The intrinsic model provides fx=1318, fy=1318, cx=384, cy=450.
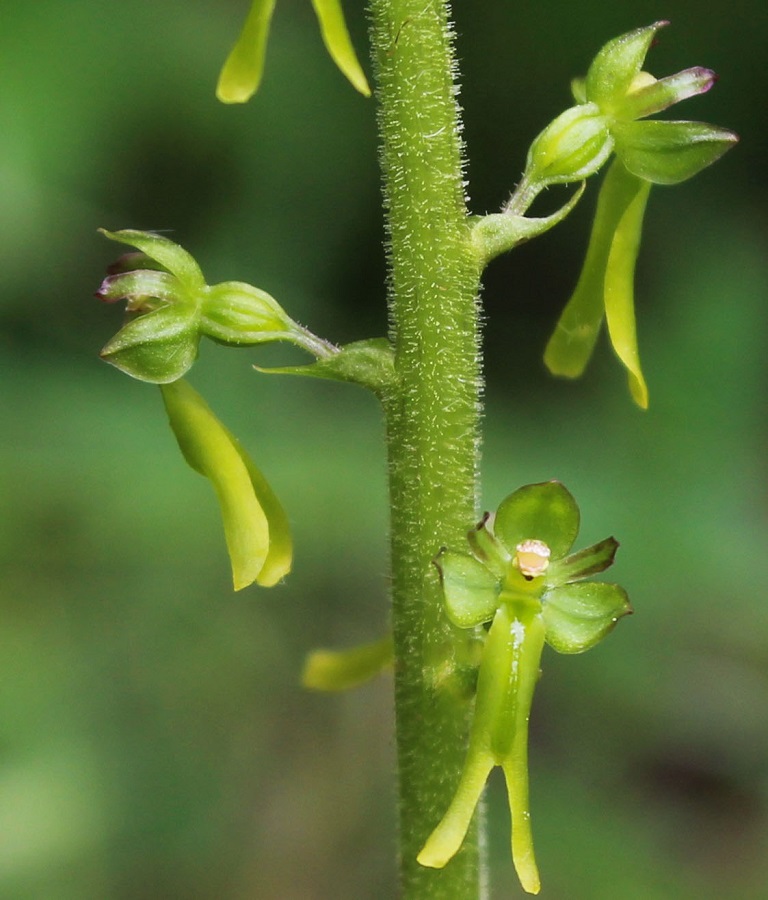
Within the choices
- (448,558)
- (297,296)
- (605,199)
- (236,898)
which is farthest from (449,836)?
(297,296)

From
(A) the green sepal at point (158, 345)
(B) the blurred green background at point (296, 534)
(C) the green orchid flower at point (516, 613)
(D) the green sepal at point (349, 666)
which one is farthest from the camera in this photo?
(B) the blurred green background at point (296, 534)

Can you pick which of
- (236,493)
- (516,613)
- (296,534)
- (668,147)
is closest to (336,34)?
(668,147)

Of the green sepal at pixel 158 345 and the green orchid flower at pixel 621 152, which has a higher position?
the green orchid flower at pixel 621 152

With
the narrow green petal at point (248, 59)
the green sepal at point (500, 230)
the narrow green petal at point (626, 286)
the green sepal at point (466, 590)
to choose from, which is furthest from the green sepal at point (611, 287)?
the narrow green petal at point (248, 59)

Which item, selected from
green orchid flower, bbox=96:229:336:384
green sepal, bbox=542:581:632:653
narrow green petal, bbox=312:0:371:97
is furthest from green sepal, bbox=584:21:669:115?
green sepal, bbox=542:581:632:653

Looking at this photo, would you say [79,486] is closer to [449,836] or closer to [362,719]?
[362,719]

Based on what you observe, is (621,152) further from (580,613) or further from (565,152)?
(580,613)

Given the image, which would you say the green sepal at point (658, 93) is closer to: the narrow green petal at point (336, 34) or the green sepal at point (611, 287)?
the green sepal at point (611, 287)

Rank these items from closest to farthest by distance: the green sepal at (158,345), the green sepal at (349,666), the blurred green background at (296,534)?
the green sepal at (158,345)
the green sepal at (349,666)
the blurred green background at (296,534)
